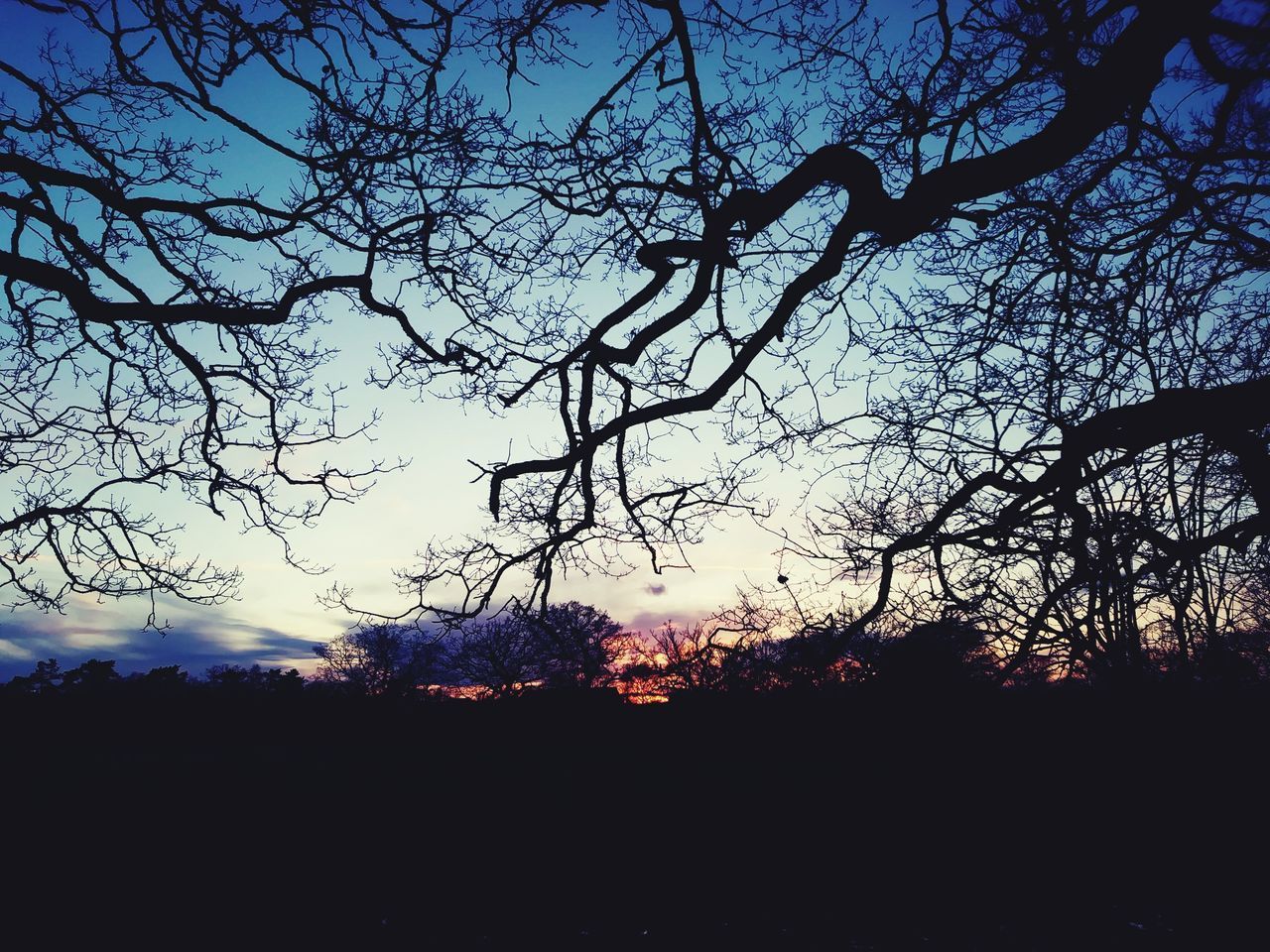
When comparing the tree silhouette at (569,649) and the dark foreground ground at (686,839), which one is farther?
the tree silhouette at (569,649)

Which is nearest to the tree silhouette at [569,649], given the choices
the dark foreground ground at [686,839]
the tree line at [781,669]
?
the tree line at [781,669]

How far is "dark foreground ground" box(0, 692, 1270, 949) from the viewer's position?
226cm

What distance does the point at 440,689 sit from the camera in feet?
17.6

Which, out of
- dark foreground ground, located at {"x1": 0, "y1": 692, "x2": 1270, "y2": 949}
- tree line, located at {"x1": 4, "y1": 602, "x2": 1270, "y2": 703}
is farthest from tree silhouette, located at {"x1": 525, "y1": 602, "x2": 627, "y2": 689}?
dark foreground ground, located at {"x1": 0, "y1": 692, "x2": 1270, "y2": 949}

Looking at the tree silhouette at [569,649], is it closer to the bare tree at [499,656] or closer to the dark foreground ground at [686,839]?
the bare tree at [499,656]

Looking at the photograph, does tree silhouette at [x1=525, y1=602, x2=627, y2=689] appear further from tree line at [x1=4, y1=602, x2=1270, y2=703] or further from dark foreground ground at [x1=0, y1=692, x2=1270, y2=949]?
dark foreground ground at [x1=0, y1=692, x2=1270, y2=949]

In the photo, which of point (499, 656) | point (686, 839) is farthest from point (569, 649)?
point (686, 839)

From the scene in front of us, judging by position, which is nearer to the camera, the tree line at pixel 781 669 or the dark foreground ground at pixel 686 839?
the dark foreground ground at pixel 686 839

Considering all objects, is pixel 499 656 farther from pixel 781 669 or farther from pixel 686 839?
pixel 686 839

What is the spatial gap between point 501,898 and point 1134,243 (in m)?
6.62

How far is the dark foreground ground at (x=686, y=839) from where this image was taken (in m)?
2.26

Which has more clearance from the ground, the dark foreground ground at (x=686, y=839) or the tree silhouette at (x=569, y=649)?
the tree silhouette at (x=569, y=649)

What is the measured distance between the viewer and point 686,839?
8.82 feet

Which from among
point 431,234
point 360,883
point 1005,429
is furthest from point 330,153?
point 1005,429
